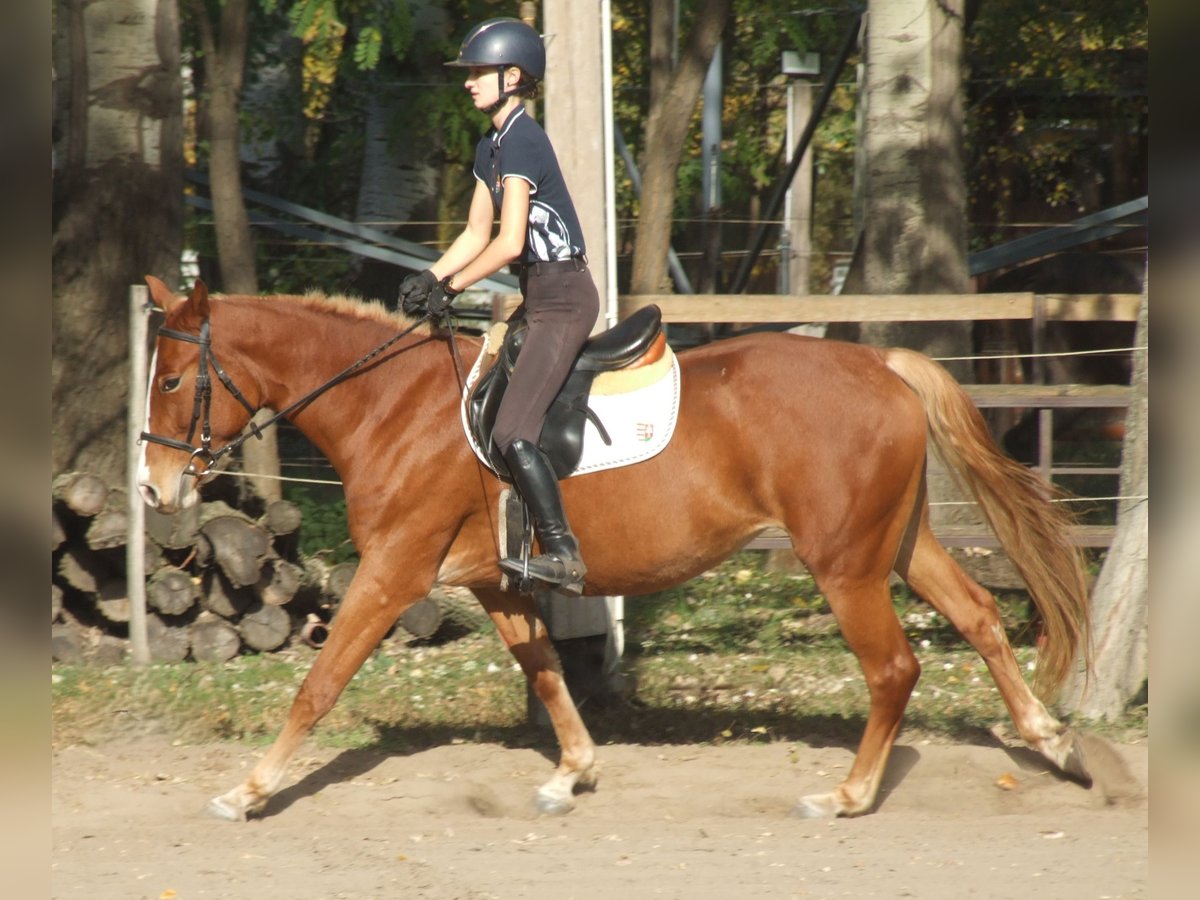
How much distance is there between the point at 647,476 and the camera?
218 inches

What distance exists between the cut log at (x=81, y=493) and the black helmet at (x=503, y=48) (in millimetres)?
3757

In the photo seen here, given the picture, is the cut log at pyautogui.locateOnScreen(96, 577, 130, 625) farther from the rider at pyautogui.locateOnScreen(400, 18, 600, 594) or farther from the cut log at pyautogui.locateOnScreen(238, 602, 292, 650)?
the rider at pyautogui.locateOnScreen(400, 18, 600, 594)

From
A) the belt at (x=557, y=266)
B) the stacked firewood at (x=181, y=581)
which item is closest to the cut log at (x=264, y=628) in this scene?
the stacked firewood at (x=181, y=581)

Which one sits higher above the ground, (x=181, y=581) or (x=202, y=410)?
(x=202, y=410)

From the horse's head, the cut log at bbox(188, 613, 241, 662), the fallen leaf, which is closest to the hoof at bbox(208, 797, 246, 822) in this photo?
the horse's head

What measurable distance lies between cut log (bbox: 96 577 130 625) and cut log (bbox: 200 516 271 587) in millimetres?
624

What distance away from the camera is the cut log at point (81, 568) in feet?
25.9

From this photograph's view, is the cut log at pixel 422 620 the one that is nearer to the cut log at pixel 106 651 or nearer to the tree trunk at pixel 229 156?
the cut log at pixel 106 651

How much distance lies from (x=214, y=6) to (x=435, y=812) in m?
8.80

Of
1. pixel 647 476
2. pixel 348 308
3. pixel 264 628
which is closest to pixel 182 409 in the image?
pixel 348 308

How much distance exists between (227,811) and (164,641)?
2704mm

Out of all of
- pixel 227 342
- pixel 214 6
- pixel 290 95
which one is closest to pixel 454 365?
pixel 227 342

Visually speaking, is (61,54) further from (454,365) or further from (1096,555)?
(1096,555)

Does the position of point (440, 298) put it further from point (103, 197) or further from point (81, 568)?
point (103, 197)
